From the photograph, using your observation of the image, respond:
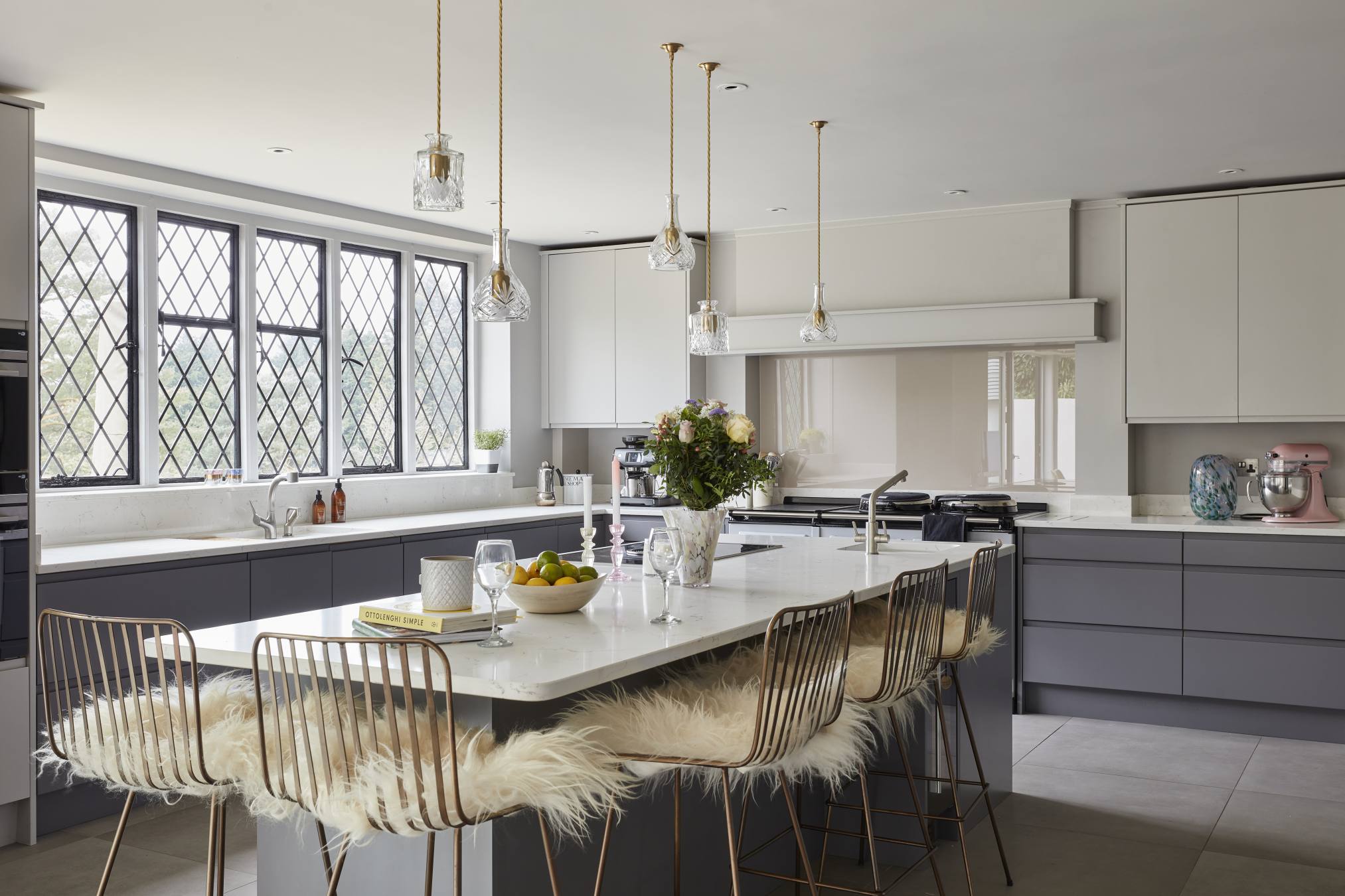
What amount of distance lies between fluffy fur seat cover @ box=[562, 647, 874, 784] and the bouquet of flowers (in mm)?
755

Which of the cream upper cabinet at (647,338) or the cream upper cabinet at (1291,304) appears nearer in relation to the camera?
the cream upper cabinet at (1291,304)

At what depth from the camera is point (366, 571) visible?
16.6ft

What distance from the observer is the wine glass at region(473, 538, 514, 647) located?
2.38m

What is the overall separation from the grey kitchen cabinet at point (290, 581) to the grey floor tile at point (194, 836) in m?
0.77

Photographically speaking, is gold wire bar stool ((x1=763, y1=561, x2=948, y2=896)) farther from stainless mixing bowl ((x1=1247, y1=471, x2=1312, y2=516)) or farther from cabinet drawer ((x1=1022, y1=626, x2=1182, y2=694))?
stainless mixing bowl ((x1=1247, y1=471, x2=1312, y2=516))

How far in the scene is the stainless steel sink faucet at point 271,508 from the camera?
16.5 feet

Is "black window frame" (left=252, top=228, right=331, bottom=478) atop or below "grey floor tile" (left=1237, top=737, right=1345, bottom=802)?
atop

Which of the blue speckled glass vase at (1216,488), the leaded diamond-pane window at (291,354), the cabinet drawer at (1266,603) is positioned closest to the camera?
the cabinet drawer at (1266,603)

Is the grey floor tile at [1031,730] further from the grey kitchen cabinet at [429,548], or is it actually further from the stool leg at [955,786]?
the grey kitchen cabinet at [429,548]

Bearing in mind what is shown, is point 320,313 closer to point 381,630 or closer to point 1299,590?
point 381,630

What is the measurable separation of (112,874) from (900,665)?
246 centimetres

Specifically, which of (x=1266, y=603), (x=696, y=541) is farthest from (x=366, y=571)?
(x=1266, y=603)

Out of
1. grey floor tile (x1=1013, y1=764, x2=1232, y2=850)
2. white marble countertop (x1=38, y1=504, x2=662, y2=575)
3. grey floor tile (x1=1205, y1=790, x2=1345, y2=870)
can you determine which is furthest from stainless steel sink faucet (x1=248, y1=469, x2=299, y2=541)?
grey floor tile (x1=1205, y1=790, x2=1345, y2=870)

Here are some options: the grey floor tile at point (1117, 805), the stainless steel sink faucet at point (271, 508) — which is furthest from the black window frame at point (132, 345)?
the grey floor tile at point (1117, 805)
